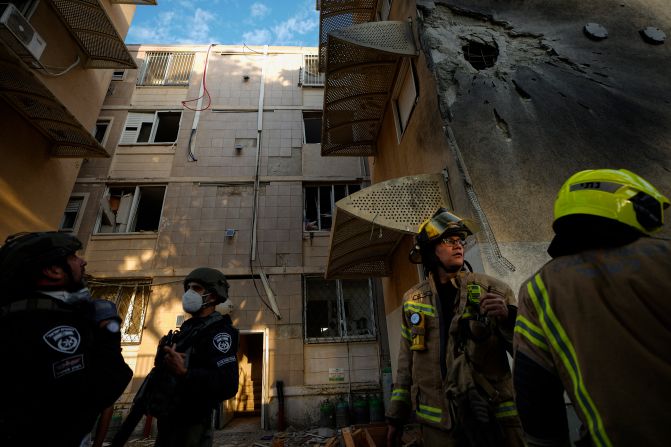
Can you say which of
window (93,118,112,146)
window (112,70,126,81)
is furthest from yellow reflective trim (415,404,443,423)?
window (112,70,126,81)

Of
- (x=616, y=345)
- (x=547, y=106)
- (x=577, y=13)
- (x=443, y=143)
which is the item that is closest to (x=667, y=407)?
(x=616, y=345)

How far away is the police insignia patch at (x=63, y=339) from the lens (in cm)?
143

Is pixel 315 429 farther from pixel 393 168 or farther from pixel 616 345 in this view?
pixel 616 345

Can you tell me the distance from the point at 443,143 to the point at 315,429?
706 centimetres

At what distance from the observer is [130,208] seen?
9734 millimetres

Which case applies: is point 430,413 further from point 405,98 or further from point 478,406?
point 405,98

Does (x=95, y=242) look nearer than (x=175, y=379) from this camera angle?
No

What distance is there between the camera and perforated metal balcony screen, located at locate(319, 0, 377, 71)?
6912 mm

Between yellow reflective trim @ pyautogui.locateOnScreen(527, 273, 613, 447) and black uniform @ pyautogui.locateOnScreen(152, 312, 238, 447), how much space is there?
6.86ft

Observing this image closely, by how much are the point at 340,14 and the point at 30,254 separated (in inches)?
300

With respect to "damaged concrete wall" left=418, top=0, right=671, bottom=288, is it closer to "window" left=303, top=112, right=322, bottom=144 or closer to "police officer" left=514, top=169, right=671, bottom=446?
"police officer" left=514, top=169, right=671, bottom=446

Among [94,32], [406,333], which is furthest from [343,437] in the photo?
[94,32]

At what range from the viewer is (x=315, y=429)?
731 centimetres

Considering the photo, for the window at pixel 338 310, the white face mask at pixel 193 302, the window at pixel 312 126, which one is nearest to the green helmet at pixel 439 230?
the white face mask at pixel 193 302
